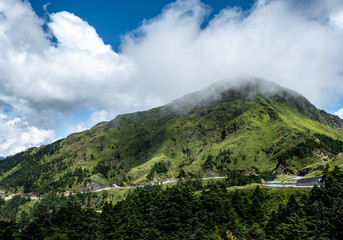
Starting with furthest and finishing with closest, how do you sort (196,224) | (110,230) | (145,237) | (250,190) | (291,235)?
(250,190) → (110,230) → (196,224) → (145,237) → (291,235)

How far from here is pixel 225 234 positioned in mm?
75562

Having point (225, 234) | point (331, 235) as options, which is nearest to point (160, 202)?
point (225, 234)

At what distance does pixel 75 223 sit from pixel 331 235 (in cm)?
8668

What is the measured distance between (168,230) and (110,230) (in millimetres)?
23152

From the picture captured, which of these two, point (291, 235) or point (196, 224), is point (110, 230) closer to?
point (196, 224)

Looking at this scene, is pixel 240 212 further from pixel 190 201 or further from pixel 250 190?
pixel 250 190

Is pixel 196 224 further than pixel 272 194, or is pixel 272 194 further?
pixel 272 194

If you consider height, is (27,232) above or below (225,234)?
above

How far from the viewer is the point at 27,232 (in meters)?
82.1

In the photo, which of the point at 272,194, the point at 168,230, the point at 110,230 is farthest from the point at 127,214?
the point at 272,194

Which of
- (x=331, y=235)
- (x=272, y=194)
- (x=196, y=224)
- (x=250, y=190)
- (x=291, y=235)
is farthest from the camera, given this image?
(x=250, y=190)

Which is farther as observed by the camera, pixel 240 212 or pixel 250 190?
pixel 250 190

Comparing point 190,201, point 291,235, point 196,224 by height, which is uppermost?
point 190,201

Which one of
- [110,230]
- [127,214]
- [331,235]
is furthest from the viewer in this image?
[127,214]
